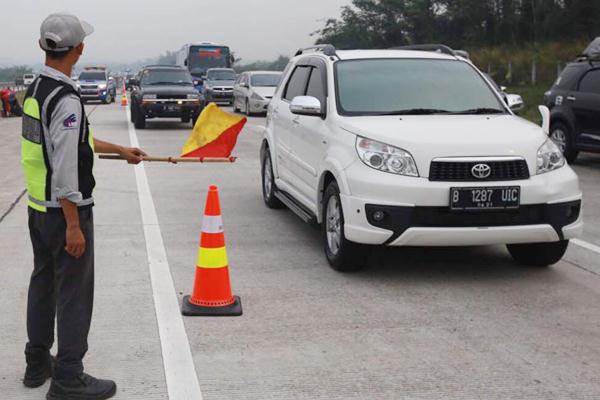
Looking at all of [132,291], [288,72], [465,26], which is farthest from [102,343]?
[465,26]

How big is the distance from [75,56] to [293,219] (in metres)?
5.19

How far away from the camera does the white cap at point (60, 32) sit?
3.72 meters

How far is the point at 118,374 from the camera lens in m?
4.35

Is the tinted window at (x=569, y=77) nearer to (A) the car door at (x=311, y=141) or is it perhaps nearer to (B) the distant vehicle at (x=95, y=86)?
(A) the car door at (x=311, y=141)

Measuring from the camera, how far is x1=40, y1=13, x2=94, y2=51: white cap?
147 inches

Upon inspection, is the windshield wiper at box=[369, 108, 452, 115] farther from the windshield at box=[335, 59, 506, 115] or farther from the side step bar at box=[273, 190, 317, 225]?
the side step bar at box=[273, 190, 317, 225]

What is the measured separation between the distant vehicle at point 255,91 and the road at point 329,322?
19.1 meters

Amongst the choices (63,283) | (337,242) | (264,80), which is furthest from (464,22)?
(63,283)

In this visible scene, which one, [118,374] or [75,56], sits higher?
[75,56]

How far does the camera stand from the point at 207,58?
43750mm

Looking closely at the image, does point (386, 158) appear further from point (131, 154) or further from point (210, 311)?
point (131, 154)

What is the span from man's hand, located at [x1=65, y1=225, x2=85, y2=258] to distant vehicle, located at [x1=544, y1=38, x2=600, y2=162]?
35.4 ft

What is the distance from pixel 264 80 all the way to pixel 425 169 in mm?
23307

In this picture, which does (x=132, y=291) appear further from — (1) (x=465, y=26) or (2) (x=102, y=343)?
(1) (x=465, y=26)
